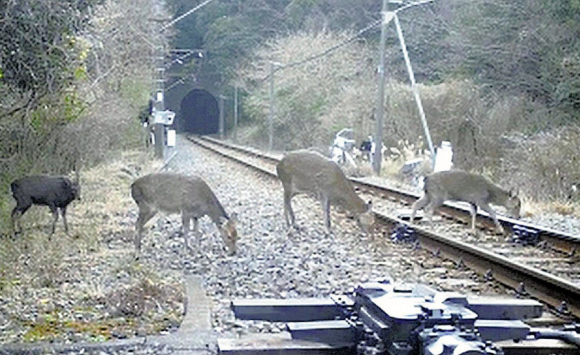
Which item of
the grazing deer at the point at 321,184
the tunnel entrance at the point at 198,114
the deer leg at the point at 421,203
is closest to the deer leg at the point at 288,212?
the grazing deer at the point at 321,184

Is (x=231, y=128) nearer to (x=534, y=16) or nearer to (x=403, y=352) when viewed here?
(x=534, y=16)

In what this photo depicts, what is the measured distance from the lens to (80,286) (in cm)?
831

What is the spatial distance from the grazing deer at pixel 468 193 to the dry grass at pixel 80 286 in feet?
15.1

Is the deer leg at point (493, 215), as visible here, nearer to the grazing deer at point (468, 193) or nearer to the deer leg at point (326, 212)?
the grazing deer at point (468, 193)

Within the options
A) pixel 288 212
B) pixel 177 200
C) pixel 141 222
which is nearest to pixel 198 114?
pixel 288 212

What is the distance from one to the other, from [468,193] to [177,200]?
452cm

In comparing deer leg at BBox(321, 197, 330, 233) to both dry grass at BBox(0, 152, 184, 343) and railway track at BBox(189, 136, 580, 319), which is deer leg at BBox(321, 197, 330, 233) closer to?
railway track at BBox(189, 136, 580, 319)

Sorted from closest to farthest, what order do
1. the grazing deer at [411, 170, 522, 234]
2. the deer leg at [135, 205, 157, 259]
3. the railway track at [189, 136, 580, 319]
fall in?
the railway track at [189, 136, 580, 319], the deer leg at [135, 205, 157, 259], the grazing deer at [411, 170, 522, 234]

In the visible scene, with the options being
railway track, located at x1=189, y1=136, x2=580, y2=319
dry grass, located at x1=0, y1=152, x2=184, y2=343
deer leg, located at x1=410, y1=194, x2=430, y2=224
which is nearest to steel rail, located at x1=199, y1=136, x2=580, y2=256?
railway track, located at x1=189, y1=136, x2=580, y2=319

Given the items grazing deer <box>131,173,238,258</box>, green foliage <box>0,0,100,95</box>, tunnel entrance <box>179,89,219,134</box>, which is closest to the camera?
green foliage <box>0,0,100,95</box>

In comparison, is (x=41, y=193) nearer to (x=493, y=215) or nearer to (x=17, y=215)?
(x=17, y=215)

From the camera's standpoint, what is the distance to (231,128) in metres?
76.4

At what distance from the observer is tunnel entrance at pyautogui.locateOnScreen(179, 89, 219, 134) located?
3445 inches

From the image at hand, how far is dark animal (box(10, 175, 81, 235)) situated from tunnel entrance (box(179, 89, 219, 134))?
74.6 meters
